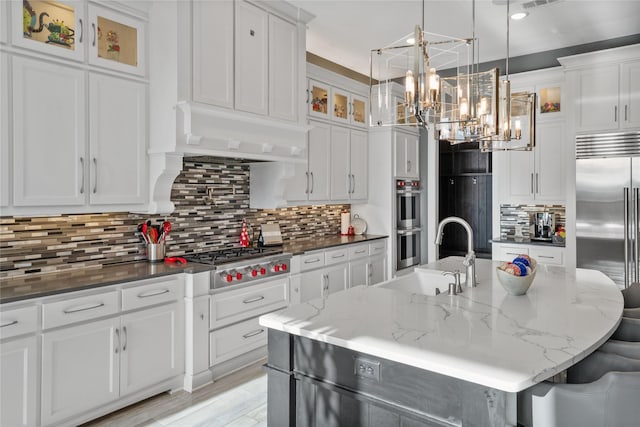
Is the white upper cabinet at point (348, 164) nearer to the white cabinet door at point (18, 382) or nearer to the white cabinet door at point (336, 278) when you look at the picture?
the white cabinet door at point (336, 278)

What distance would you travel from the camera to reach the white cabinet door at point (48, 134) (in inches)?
101

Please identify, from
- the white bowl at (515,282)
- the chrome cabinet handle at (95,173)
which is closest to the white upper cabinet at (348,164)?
the chrome cabinet handle at (95,173)

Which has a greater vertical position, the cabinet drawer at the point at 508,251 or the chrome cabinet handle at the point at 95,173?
the chrome cabinet handle at the point at 95,173

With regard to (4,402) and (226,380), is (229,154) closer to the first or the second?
(226,380)

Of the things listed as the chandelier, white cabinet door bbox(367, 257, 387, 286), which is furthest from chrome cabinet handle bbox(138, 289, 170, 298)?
white cabinet door bbox(367, 257, 387, 286)

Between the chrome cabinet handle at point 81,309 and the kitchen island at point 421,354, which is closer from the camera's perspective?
the kitchen island at point 421,354

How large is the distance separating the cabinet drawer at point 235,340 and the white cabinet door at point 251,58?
1762 mm

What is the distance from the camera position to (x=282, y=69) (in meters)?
3.94

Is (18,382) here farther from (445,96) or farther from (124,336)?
(445,96)

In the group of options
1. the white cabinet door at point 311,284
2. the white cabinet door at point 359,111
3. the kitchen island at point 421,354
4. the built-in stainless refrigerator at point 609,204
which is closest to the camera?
the kitchen island at point 421,354

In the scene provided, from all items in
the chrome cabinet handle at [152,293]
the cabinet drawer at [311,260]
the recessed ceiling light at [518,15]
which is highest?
the recessed ceiling light at [518,15]

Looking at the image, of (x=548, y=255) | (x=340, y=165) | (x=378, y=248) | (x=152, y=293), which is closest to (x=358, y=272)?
(x=378, y=248)

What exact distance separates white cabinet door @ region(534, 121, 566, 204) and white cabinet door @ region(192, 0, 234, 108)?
3.61m

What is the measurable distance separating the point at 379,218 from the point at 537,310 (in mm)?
3669
